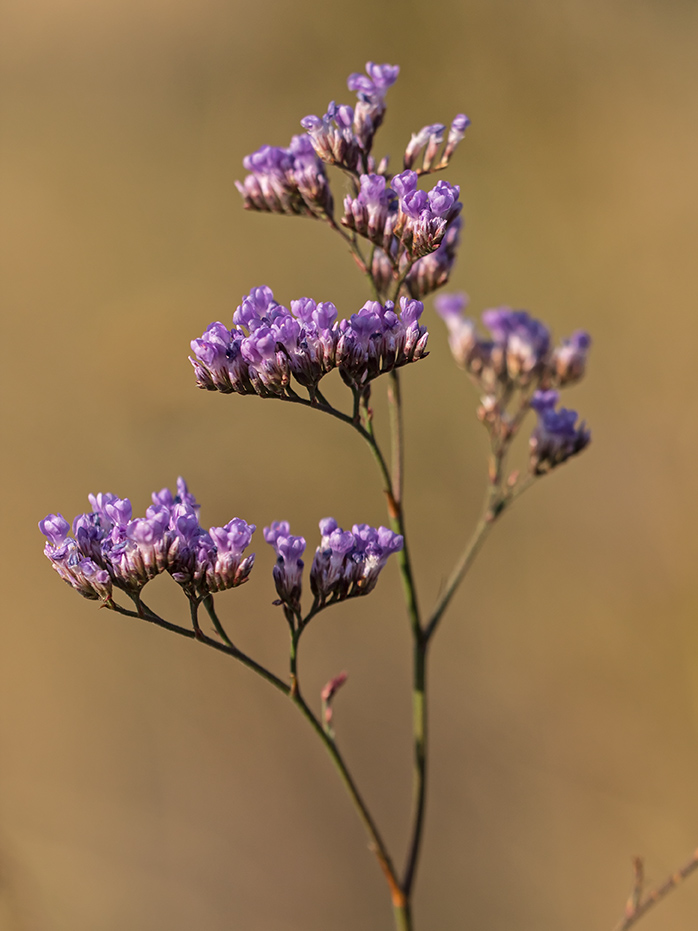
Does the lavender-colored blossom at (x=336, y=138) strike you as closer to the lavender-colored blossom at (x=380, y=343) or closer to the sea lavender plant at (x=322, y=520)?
the sea lavender plant at (x=322, y=520)

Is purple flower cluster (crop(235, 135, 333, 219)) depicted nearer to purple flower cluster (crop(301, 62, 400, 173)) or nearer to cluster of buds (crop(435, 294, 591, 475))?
purple flower cluster (crop(301, 62, 400, 173))

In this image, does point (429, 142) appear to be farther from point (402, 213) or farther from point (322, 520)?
point (322, 520)

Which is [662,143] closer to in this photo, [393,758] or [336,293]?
[336,293]

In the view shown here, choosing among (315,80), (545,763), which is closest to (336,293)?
(315,80)

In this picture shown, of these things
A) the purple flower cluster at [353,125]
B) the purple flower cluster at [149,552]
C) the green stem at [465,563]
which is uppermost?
the purple flower cluster at [353,125]

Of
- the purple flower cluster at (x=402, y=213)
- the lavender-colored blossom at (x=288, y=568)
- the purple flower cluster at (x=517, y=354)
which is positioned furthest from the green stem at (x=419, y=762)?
the purple flower cluster at (x=517, y=354)

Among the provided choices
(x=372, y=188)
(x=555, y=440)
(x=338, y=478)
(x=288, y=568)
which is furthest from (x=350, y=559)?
(x=338, y=478)
